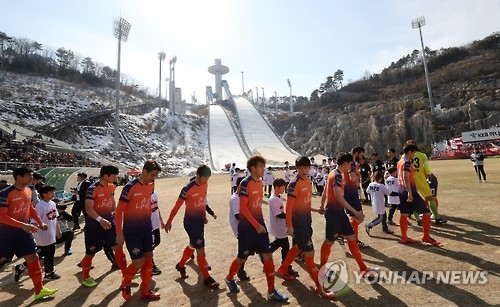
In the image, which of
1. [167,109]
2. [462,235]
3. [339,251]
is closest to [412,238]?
[462,235]

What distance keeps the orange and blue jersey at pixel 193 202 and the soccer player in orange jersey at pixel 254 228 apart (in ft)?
3.33

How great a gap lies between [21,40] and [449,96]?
11172 centimetres

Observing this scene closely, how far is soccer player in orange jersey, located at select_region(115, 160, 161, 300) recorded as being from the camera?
434cm

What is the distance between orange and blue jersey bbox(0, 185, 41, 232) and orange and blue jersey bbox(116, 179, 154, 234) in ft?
5.21

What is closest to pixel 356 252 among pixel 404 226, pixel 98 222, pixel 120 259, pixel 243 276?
pixel 243 276

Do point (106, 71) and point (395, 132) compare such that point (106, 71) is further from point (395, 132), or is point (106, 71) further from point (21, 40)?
point (395, 132)

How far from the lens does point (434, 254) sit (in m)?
5.59

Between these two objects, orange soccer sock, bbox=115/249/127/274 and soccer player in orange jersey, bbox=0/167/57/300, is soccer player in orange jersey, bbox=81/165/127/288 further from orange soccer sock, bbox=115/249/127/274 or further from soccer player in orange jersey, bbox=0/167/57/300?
soccer player in orange jersey, bbox=0/167/57/300

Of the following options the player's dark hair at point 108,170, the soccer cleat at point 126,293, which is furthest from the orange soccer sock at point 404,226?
the player's dark hair at point 108,170

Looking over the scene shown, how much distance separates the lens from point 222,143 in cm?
6125

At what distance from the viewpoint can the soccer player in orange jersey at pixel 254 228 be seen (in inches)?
166

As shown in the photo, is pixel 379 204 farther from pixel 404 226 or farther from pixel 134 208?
pixel 134 208

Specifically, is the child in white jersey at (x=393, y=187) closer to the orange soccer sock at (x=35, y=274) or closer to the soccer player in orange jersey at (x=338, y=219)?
the soccer player in orange jersey at (x=338, y=219)

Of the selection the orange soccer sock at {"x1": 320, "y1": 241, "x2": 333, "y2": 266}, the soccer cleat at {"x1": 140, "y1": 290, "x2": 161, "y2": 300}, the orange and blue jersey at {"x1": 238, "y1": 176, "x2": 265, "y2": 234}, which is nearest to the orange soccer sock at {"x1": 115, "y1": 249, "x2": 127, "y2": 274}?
the soccer cleat at {"x1": 140, "y1": 290, "x2": 161, "y2": 300}
